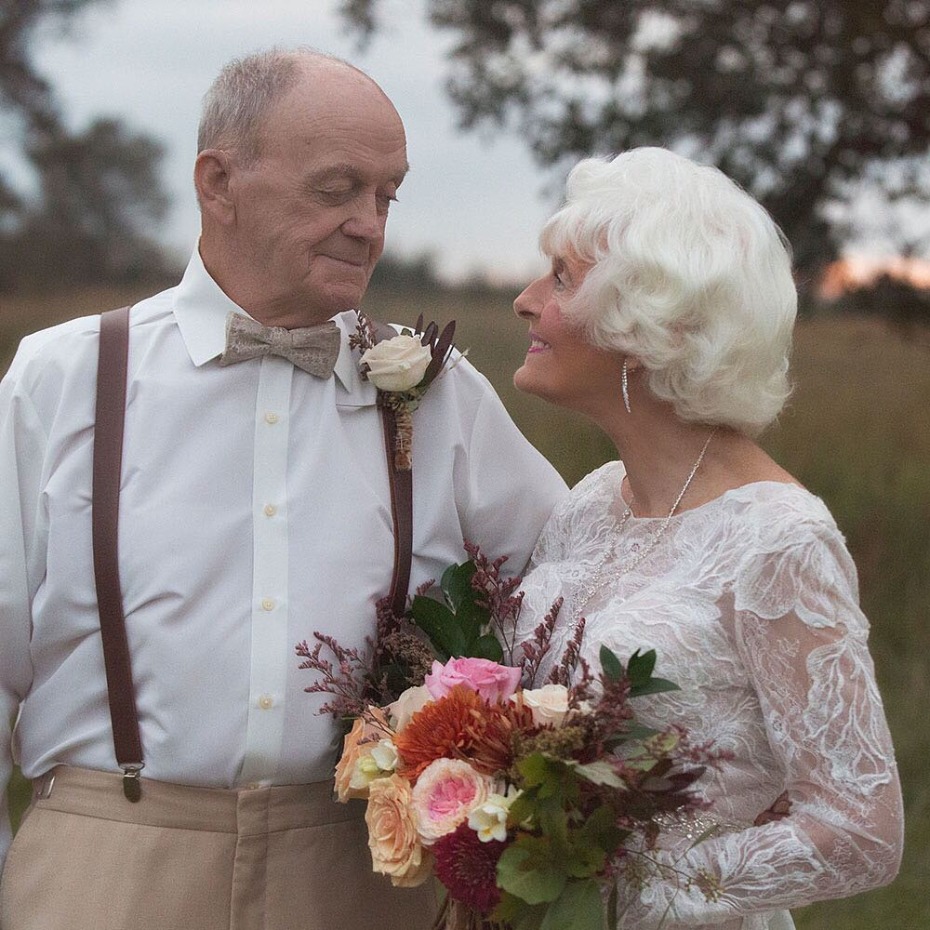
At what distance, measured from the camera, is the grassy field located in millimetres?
5535

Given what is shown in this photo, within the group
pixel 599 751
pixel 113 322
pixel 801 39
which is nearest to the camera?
pixel 599 751

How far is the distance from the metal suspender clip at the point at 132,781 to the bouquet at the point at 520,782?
0.43 meters

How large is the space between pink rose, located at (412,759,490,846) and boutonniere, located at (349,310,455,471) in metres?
0.82

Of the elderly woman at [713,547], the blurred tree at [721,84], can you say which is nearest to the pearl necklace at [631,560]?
the elderly woman at [713,547]

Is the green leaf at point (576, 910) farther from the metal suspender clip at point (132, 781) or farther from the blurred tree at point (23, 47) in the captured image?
the blurred tree at point (23, 47)

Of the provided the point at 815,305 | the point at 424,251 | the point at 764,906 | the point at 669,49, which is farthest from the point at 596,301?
the point at 424,251

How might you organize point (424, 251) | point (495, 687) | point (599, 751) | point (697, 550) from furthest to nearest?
1. point (424, 251)
2. point (697, 550)
3. point (495, 687)
4. point (599, 751)

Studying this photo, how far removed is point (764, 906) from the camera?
110 inches

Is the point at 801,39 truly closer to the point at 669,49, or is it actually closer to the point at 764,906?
the point at 669,49

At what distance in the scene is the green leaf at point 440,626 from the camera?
299 centimetres

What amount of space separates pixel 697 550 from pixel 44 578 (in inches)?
53.0

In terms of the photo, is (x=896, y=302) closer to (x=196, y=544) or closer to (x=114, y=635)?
(x=196, y=544)

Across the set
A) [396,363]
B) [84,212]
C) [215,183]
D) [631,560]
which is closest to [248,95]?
[215,183]

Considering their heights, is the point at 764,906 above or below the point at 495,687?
below
